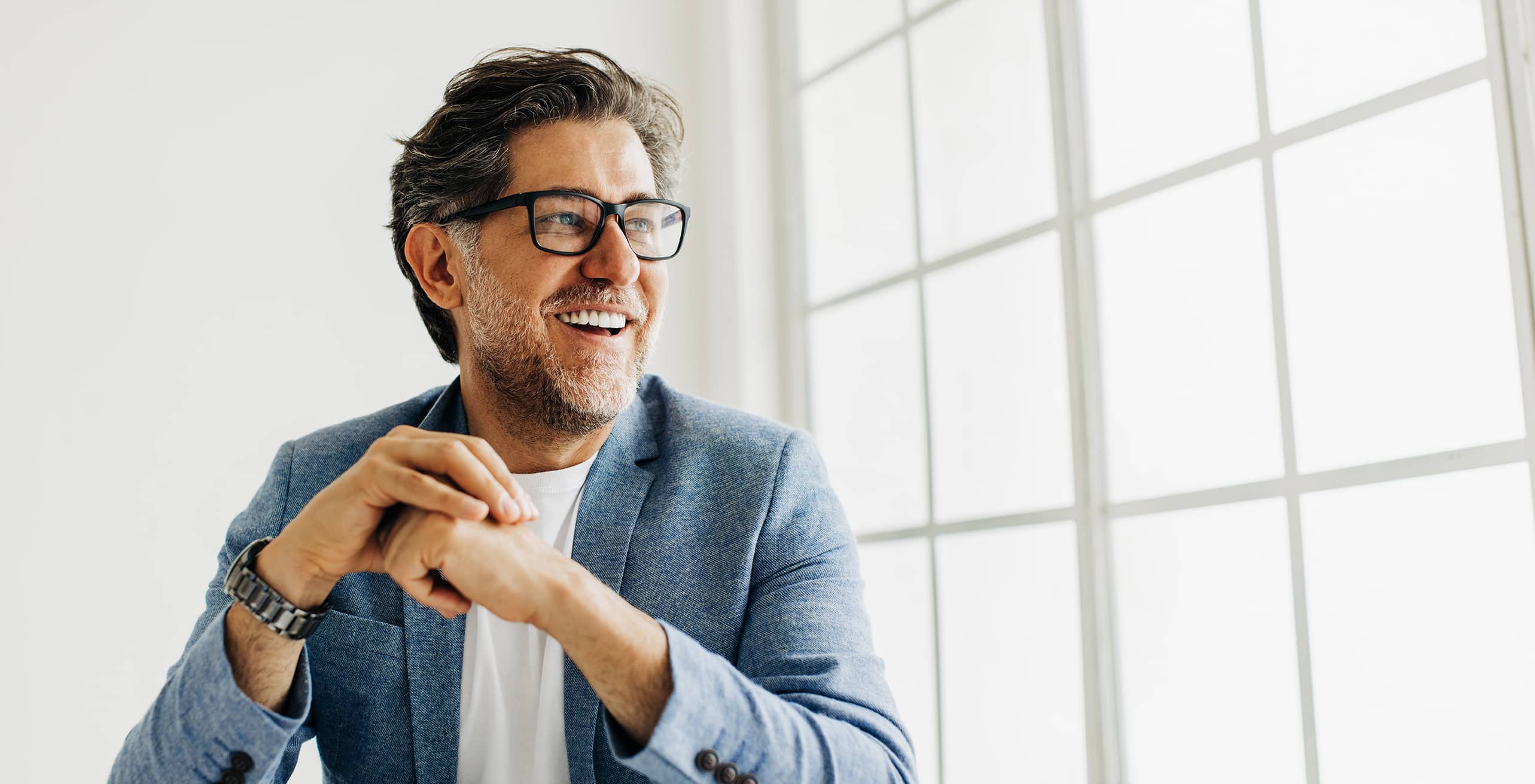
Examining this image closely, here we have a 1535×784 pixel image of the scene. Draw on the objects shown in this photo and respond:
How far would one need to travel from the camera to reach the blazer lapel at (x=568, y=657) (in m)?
1.55

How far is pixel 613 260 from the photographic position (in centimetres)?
169

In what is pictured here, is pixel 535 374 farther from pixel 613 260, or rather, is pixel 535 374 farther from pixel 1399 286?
pixel 1399 286

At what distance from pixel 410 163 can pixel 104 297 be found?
89 centimetres

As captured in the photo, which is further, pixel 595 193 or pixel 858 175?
pixel 858 175

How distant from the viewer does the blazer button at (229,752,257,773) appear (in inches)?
54.4

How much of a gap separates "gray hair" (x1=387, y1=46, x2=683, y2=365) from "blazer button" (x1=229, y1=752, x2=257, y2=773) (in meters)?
0.75

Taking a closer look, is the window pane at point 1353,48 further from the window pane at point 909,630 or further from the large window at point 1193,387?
the window pane at point 909,630

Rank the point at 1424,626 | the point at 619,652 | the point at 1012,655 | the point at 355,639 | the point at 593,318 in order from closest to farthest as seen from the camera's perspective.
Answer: the point at 619,652 < the point at 1424,626 < the point at 355,639 < the point at 593,318 < the point at 1012,655

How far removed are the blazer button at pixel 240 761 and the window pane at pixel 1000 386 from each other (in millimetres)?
1277

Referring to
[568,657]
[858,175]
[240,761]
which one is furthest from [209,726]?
[858,175]

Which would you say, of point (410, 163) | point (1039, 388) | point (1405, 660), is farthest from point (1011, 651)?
point (410, 163)

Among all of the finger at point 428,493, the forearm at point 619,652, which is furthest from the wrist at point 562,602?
the finger at point 428,493

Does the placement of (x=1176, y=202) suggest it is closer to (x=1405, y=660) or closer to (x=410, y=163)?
(x=1405, y=660)

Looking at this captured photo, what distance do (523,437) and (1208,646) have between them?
3.41ft
